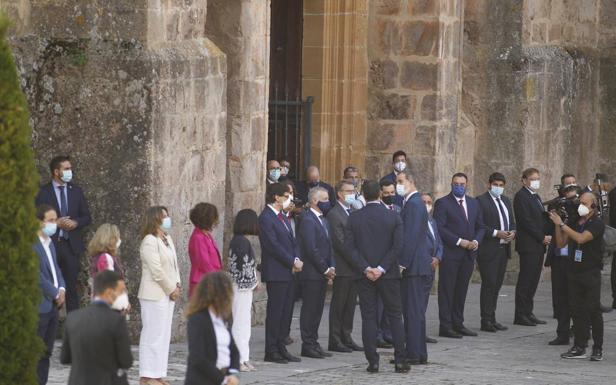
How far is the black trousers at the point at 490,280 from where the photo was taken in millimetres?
18562

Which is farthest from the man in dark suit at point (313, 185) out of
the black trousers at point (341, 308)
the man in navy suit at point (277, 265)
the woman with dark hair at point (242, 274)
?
the woman with dark hair at point (242, 274)

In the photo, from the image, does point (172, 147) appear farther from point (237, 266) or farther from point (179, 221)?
point (237, 266)

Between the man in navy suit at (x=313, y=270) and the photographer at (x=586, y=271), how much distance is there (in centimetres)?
222

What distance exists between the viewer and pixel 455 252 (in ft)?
59.4

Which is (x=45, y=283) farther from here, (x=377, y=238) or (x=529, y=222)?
(x=529, y=222)

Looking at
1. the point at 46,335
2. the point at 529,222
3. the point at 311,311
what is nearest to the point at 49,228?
the point at 46,335

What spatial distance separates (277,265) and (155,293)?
76.4 inches

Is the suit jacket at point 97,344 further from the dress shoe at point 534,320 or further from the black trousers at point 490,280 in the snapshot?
the dress shoe at point 534,320

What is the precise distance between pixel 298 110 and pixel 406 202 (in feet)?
18.4

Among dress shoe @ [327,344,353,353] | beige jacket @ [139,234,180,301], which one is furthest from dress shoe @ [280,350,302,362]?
beige jacket @ [139,234,180,301]

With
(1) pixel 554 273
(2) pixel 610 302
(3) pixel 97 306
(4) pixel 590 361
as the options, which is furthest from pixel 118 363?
(2) pixel 610 302

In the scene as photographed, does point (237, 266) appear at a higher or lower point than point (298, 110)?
lower

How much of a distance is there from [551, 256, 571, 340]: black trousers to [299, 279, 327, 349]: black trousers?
252 cm

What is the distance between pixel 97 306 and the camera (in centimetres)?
1024
